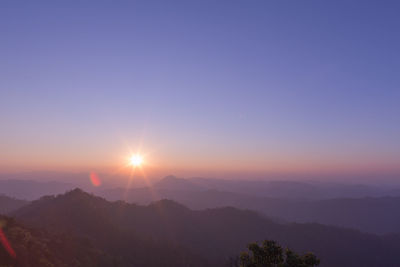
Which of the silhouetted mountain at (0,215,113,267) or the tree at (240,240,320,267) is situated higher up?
the tree at (240,240,320,267)

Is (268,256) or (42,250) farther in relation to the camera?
(42,250)

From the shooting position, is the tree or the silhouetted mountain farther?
the silhouetted mountain

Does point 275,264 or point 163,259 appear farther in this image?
point 163,259

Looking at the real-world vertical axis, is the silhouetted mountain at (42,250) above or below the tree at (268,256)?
below

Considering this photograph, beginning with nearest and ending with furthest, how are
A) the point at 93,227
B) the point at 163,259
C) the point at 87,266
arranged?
the point at 87,266
the point at 163,259
the point at 93,227

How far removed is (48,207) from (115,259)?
3336 inches

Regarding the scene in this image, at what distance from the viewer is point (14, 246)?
204 ft

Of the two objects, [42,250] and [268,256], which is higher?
[268,256]

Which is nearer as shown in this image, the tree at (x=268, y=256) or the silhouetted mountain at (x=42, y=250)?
the tree at (x=268, y=256)

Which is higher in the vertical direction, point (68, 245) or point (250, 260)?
point (250, 260)

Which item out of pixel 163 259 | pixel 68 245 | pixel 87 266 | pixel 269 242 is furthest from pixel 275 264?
pixel 163 259

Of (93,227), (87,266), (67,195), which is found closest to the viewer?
(87,266)

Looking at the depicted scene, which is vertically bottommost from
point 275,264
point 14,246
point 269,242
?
point 14,246

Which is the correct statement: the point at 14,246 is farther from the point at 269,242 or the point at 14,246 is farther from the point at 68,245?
the point at 269,242
